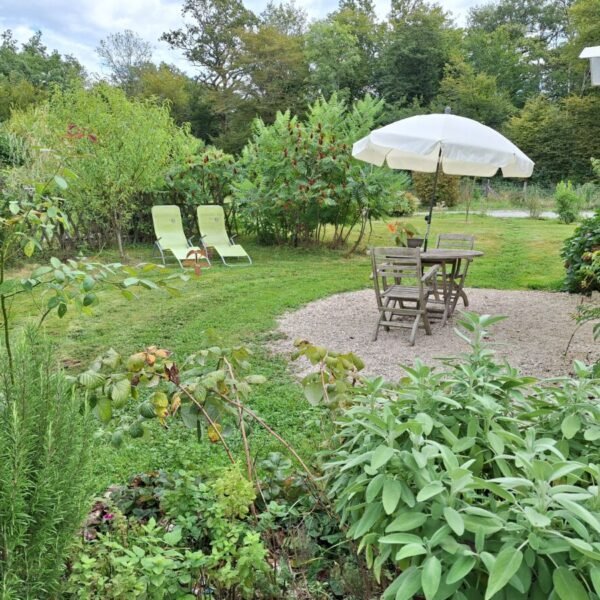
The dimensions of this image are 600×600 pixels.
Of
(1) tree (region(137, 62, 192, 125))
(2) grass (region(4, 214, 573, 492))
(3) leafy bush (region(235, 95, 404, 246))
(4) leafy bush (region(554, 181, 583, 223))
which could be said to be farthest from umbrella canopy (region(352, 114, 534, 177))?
(1) tree (region(137, 62, 192, 125))

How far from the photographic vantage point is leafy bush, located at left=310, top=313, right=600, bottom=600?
83cm

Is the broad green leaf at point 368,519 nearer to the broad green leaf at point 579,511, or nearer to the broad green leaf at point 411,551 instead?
the broad green leaf at point 411,551

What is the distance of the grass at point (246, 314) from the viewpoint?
274 cm

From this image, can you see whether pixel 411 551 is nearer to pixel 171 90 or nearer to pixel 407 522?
pixel 407 522

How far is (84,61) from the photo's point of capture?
4156 centimetres

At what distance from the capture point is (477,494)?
3.56 ft

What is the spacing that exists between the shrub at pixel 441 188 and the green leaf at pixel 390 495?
19691mm

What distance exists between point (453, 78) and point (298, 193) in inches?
1106

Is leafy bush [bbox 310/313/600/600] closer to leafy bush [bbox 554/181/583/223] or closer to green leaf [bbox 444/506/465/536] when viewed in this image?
green leaf [bbox 444/506/465/536]

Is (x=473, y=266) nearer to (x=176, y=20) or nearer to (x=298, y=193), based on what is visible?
(x=298, y=193)

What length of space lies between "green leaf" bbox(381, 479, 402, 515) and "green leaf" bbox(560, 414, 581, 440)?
43cm

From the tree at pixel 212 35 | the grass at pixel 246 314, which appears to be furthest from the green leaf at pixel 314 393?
the tree at pixel 212 35

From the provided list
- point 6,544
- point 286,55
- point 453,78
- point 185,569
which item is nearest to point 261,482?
point 185,569

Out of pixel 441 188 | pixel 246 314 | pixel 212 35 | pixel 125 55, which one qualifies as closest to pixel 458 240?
pixel 246 314
